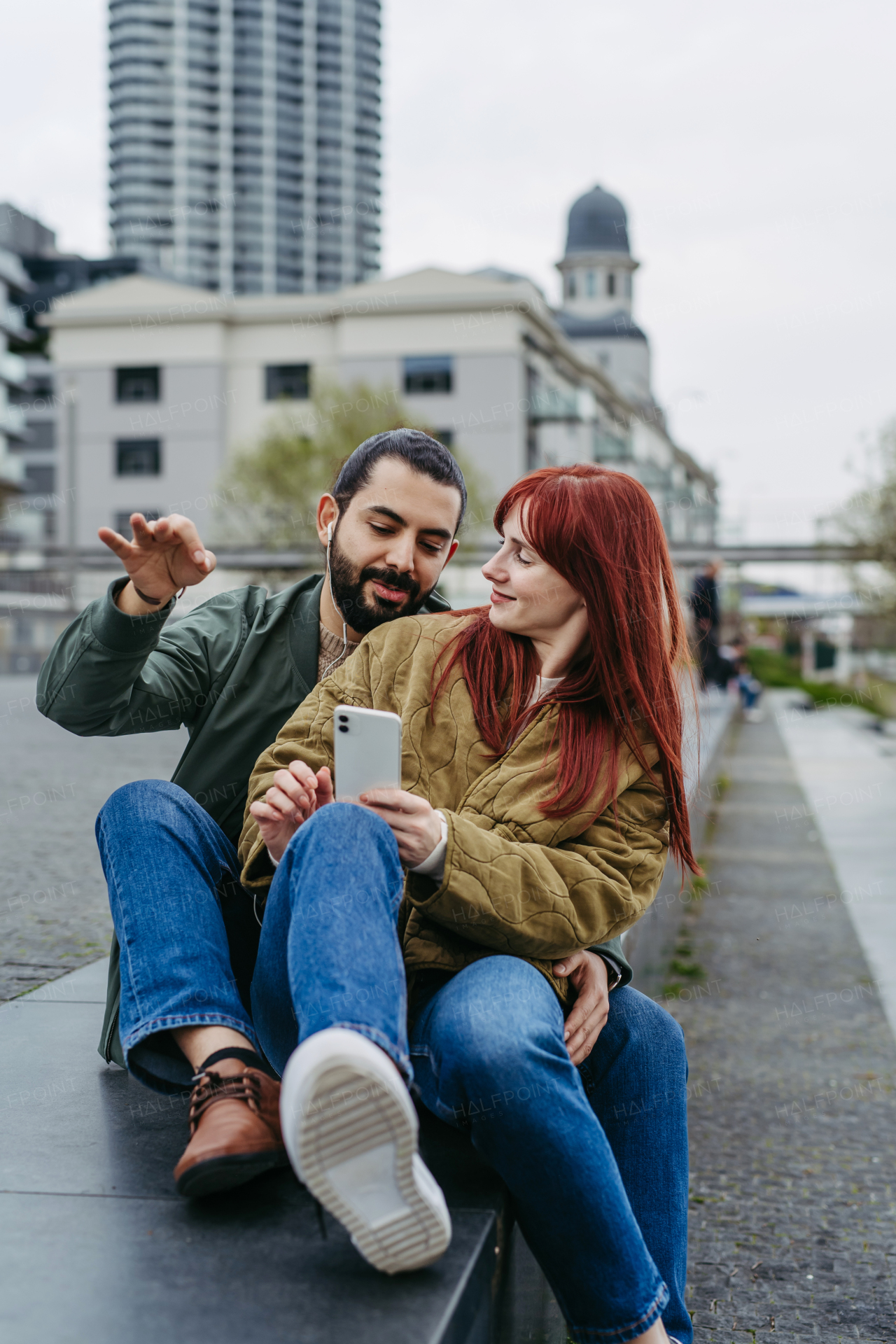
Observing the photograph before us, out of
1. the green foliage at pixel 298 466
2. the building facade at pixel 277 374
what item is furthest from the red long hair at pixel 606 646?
the building facade at pixel 277 374

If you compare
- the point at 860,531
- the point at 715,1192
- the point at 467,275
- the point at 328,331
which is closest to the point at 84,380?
the point at 328,331

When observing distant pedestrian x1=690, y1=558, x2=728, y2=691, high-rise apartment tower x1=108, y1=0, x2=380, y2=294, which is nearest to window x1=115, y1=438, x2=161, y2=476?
distant pedestrian x1=690, y1=558, x2=728, y2=691

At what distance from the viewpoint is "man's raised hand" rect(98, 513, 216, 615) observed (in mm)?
2248

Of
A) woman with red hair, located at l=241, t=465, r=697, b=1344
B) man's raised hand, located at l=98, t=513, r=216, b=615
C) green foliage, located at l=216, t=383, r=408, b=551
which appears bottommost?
woman with red hair, located at l=241, t=465, r=697, b=1344

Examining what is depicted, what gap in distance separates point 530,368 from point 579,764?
48.5m

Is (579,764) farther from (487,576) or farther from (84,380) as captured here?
(84,380)

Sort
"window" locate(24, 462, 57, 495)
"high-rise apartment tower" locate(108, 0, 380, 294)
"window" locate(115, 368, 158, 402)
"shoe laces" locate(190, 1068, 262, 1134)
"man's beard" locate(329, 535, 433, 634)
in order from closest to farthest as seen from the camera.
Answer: "shoe laces" locate(190, 1068, 262, 1134) < "man's beard" locate(329, 535, 433, 634) < "window" locate(115, 368, 158, 402) < "window" locate(24, 462, 57, 495) < "high-rise apartment tower" locate(108, 0, 380, 294)

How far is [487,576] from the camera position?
8.23 ft

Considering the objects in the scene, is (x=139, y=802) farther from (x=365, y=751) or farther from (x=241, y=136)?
(x=241, y=136)

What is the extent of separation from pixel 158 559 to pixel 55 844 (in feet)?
16.8

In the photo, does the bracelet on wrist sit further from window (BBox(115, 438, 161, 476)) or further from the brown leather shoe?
window (BBox(115, 438, 161, 476))

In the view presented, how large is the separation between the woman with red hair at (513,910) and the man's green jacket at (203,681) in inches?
10.8

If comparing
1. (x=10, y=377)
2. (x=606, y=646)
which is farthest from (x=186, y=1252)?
(x=10, y=377)

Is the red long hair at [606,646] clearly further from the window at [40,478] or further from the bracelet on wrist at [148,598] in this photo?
the window at [40,478]
